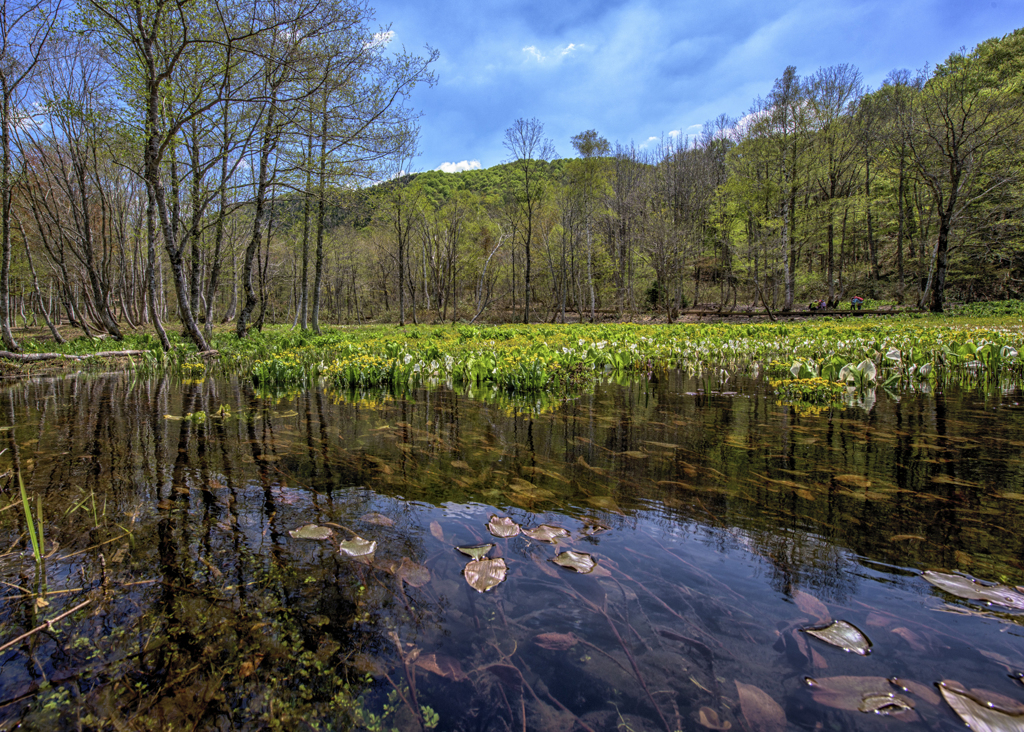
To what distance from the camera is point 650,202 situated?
36500mm

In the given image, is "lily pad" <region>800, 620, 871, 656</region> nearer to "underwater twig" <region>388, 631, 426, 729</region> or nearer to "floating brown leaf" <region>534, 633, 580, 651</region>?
"floating brown leaf" <region>534, 633, 580, 651</region>

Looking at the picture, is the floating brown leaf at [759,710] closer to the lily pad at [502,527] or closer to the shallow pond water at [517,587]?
the shallow pond water at [517,587]

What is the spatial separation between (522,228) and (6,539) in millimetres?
35729

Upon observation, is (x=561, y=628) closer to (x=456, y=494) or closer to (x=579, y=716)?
(x=579, y=716)

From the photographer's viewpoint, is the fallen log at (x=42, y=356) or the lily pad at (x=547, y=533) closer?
the lily pad at (x=547, y=533)

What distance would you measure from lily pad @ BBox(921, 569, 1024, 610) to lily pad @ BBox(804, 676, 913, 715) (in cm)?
65

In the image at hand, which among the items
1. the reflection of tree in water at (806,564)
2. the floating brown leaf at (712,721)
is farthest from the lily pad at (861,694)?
the reflection of tree in water at (806,564)

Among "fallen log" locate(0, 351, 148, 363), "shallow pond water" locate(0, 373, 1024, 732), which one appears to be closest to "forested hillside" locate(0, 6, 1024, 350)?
"fallen log" locate(0, 351, 148, 363)

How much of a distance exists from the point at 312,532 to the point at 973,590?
8.02 feet

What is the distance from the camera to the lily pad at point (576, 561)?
1.62m

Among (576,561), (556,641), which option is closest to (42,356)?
(576,561)

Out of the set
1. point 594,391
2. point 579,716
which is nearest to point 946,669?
point 579,716

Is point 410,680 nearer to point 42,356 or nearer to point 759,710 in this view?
point 759,710

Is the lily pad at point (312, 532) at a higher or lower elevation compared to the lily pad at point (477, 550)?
higher
